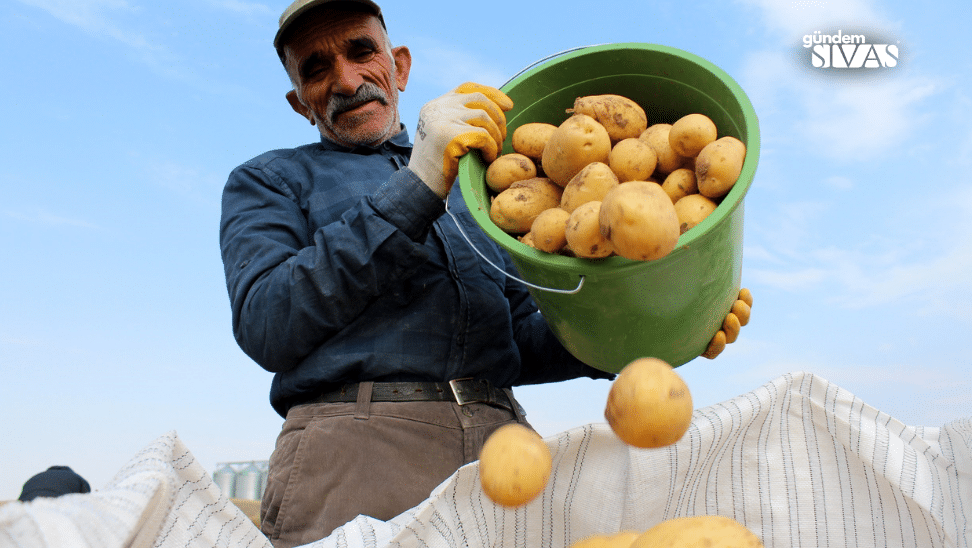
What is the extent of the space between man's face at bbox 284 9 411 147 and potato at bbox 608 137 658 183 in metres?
0.93

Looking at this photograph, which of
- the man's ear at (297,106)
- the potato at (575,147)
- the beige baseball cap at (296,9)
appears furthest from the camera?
the man's ear at (297,106)

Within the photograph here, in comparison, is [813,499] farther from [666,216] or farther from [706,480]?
[666,216]

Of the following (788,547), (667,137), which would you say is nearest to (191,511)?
(788,547)

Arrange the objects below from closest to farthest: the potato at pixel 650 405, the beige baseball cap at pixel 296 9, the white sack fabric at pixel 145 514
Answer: the white sack fabric at pixel 145 514, the potato at pixel 650 405, the beige baseball cap at pixel 296 9

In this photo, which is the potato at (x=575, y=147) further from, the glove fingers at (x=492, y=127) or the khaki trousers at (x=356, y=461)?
the khaki trousers at (x=356, y=461)

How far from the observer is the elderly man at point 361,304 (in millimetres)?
1607

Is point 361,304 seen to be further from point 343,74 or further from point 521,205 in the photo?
point 343,74

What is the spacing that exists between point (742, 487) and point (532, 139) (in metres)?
0.81

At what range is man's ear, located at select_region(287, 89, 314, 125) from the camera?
2316mm

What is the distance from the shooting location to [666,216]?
43.6 inches

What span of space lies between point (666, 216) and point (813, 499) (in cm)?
58

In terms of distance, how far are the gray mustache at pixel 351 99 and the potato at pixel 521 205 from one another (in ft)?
2.70

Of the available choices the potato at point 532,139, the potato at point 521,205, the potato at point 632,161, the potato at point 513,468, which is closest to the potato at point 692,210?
the potato at point 632,161

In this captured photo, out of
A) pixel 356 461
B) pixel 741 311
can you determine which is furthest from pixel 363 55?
pixel 741 311
